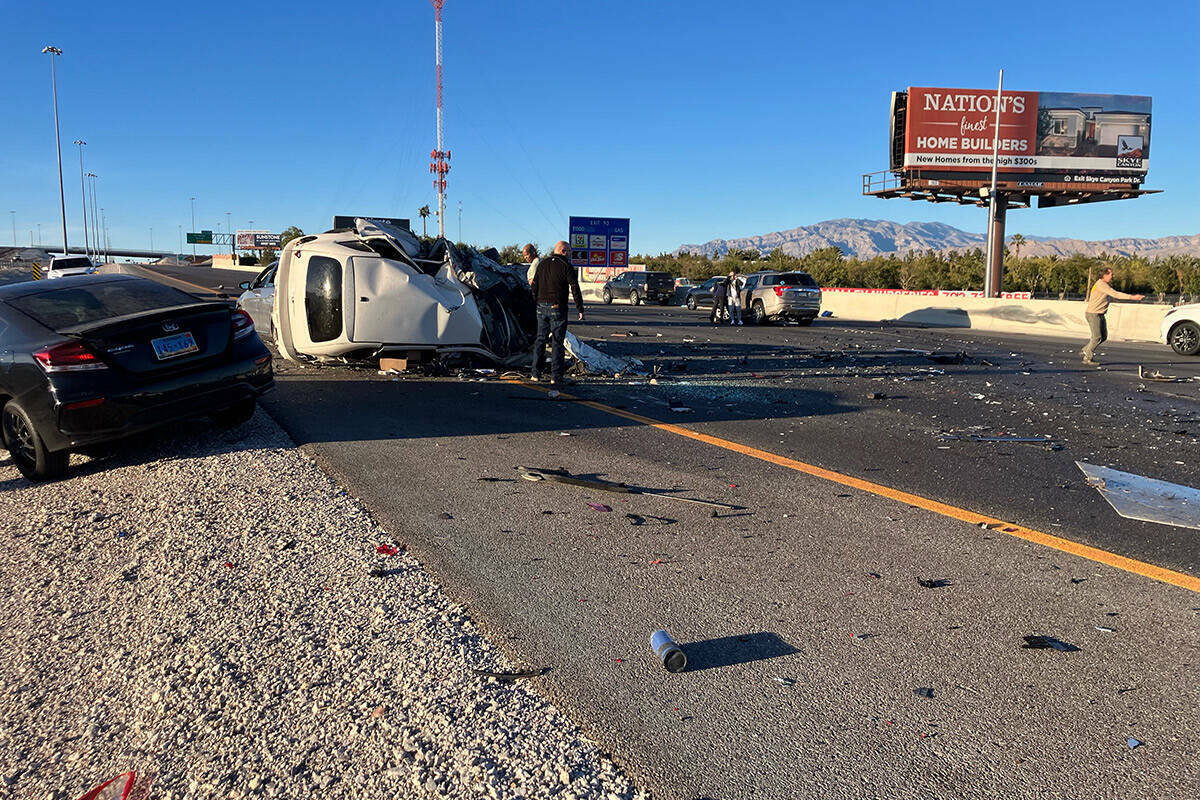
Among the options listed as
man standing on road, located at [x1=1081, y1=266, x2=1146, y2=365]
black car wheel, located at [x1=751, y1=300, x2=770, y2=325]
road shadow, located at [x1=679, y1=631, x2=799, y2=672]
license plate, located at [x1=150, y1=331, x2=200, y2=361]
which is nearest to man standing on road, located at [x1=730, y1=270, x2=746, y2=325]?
black car wheel, located at [x1=751, y1=300, x2=770, y2=325]

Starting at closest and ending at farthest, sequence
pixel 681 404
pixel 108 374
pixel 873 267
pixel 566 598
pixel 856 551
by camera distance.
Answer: pixel 566 598 < pixel 856 551 < pixel 108 374 < pixel 681 404 < pixel 873 267

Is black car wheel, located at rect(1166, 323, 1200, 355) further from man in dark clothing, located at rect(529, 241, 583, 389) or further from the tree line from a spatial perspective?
the tree line

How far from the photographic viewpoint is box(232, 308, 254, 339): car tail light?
23.3ft

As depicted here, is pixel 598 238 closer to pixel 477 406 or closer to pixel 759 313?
pixel 759 313

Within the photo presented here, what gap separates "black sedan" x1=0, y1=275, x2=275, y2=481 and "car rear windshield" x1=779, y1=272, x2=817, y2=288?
2014cm

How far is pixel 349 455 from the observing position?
6.66 m

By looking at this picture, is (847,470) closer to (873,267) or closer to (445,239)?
(445,239)

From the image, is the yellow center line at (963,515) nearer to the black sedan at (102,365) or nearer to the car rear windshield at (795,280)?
the black sedan at (102,365)

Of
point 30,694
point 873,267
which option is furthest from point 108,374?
point 873,267

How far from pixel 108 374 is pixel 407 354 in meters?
5.00

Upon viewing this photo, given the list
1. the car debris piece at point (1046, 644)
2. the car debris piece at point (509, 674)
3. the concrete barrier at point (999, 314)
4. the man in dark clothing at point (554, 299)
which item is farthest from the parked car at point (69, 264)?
the car debris piece at point (1046, 644)

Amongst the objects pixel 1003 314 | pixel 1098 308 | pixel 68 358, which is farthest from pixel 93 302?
pixel 1003 314

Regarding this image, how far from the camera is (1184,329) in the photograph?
55.3 ft

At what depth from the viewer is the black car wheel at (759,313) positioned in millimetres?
25566
